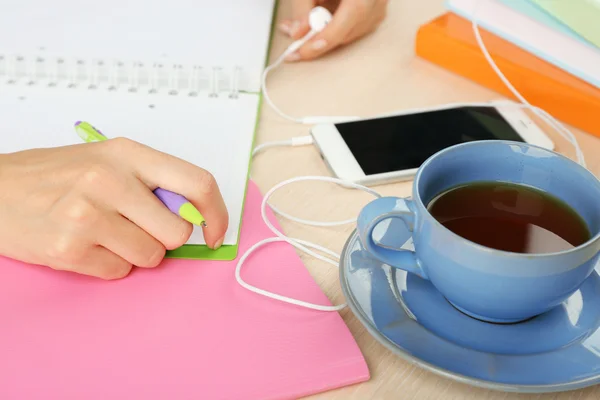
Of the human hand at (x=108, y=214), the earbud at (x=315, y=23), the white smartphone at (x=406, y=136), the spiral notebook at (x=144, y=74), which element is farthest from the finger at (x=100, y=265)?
the earbud at (x=315, y=23)

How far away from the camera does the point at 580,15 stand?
0.69m

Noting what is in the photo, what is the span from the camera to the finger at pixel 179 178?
21.8 inches

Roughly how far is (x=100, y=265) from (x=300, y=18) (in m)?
0.48

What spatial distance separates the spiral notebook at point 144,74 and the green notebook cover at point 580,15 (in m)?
0.32

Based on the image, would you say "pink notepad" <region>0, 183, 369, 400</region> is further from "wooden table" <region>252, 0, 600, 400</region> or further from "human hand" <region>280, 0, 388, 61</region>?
"human hand" <region>280, 0, 388, 61</region>

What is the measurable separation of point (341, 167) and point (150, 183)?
196mm

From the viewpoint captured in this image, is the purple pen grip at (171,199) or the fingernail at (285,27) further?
the fingernail at (285,27)

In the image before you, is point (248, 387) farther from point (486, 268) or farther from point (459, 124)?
point (459, 124)

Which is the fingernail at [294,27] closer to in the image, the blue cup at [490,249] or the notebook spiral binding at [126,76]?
the notebook spiral binding at [126,76]

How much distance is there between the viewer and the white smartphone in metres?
0.67

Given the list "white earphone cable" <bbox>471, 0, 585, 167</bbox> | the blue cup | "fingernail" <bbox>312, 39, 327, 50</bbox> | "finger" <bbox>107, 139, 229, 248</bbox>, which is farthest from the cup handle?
"fingernail" <bbox>312, 39, 327, 50</bbox>

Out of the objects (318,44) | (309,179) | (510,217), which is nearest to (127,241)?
(309,179)

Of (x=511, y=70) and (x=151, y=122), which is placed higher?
(x=511, y=70)

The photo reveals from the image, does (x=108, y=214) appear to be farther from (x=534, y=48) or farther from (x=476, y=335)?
(x=534, y=48)
